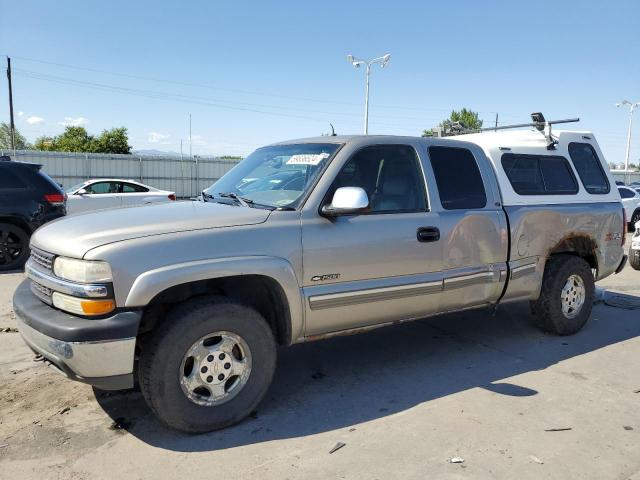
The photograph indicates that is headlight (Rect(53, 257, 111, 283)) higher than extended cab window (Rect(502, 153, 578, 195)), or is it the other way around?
extended cab window (Rect(502, 153, 578, 195))

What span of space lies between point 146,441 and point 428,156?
2.94 metres

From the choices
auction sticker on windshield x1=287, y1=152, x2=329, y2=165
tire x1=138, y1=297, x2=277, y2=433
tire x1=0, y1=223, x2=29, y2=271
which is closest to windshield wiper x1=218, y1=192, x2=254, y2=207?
auction sticker on windshield x1=287, y1=152, x2=329, y2=165

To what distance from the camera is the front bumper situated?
9.43 feet


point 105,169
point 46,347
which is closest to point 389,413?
point 46,347

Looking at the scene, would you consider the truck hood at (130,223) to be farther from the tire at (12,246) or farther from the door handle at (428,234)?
the tire at (12,246)

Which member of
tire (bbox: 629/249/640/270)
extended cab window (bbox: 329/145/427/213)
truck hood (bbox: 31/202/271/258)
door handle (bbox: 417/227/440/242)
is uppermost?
extended cab window (bbox: 329/145/427/213)

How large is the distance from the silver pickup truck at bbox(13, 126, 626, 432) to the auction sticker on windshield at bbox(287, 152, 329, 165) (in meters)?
0.02

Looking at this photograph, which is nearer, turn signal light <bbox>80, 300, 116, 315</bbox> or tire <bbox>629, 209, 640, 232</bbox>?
turn signal light <bbox>80, 300, 116, 315</bbox>

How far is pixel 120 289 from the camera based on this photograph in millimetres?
2912

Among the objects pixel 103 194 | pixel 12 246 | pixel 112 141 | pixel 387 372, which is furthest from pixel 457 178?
pixel 112 141

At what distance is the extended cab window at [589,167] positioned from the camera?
561cm

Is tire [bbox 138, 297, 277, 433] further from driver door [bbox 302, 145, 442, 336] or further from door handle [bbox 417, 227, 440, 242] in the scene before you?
door handle [bbox 417, 227, 440, 242]

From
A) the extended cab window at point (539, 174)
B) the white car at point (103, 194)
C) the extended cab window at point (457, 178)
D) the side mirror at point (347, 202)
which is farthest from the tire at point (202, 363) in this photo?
the white car at point (103, 194)

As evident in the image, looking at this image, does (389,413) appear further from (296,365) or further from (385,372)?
(296,365)
